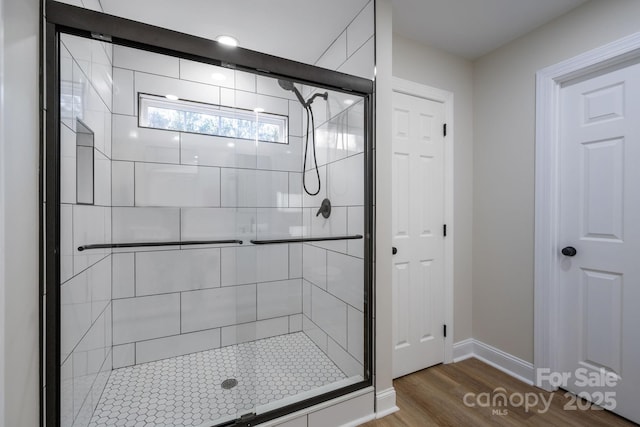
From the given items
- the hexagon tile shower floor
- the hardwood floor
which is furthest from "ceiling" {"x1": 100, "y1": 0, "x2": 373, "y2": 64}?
the hardwood floor

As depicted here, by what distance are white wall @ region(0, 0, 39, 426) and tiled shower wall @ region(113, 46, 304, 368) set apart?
2.24 ft

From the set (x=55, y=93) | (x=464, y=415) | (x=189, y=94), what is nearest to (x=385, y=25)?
(x=189, y=94)

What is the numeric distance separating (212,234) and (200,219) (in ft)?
0.44

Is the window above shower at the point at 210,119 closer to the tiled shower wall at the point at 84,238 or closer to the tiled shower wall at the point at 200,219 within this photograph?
the tiled shower wall at the point at 200,219

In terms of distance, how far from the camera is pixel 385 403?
1.60m

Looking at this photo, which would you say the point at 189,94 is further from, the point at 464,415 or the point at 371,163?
the point at 464,415

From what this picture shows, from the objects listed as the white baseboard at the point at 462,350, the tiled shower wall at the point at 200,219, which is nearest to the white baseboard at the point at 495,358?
the white baseboard at the point at 462,350

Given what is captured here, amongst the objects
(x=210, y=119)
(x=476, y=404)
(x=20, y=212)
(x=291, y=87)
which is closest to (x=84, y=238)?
(x=20, y=212)

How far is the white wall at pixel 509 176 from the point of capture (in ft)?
6.04

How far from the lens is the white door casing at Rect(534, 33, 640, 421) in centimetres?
156

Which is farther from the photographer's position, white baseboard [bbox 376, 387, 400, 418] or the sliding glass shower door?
white baseboard [bbox 376, 387, 400, 418]

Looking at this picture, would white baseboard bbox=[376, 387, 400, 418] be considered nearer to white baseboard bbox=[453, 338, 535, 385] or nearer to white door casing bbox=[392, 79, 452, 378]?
white door casing bbox=[392, 79, 452, 378]

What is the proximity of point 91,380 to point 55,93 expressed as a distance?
136 cm

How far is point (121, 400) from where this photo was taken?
4.87 ft
